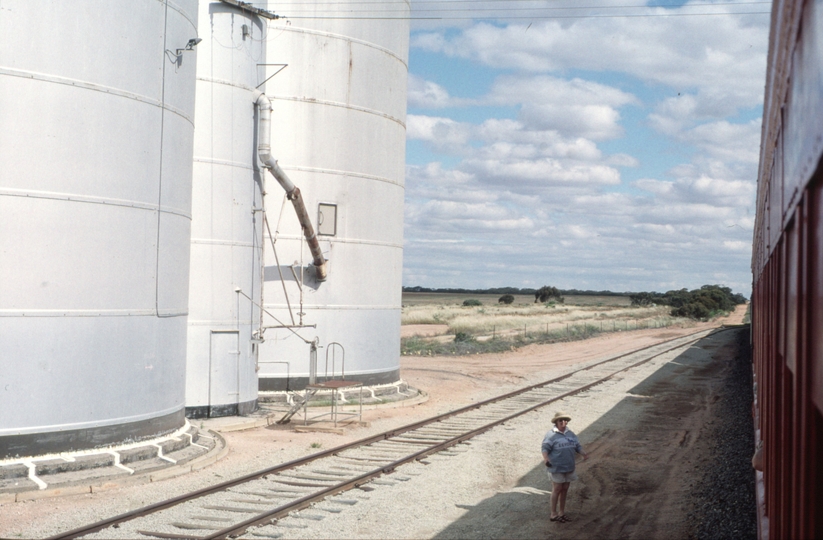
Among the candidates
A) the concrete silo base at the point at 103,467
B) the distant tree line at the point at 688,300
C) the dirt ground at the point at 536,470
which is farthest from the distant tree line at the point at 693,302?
the concrete silo base at the point at 103,467

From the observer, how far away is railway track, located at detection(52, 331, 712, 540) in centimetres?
1024

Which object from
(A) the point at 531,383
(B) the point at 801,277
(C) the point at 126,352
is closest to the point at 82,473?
(C) the point at 126,352

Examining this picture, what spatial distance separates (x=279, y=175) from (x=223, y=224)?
1963 millimetres

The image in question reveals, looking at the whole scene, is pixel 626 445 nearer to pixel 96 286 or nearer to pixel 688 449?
pixel 688 449

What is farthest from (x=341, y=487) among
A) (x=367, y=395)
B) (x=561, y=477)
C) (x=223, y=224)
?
(x=367, y=395)

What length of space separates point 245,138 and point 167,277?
6280mm

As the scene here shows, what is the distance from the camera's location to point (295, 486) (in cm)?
1297

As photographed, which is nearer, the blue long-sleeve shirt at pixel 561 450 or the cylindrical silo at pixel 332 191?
the blue long-sleeve shirt at pixel 561 450

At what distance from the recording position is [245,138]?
20141 mm

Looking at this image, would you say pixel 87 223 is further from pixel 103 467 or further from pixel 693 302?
pixel 693 302

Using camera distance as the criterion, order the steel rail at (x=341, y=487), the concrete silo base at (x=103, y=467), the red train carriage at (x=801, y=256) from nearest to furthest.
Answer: the red train carriage at (x=801, y=256)
the steel rail at (x=341, y=487)
the concrete silo base at (x=103, y=467)

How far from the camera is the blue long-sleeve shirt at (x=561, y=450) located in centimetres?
1088

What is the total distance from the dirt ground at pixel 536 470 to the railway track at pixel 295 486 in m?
0.68

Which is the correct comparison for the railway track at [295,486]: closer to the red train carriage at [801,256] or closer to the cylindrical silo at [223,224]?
the cylindrical silo at [223,224]
